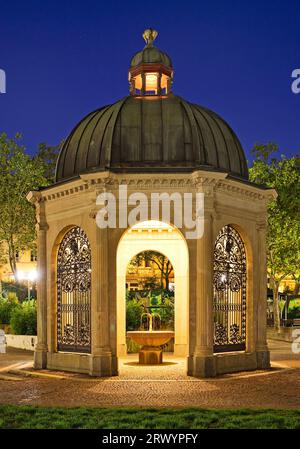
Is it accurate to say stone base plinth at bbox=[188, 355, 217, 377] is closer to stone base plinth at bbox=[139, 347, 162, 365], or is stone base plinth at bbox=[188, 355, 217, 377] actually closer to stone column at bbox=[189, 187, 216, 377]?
stone column at bbox=[189, 187, 216, 377]

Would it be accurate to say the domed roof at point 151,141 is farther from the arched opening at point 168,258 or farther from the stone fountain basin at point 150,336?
the stone fountain basin at point 150,336

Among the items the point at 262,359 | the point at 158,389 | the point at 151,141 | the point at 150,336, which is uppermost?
the point at 151,141

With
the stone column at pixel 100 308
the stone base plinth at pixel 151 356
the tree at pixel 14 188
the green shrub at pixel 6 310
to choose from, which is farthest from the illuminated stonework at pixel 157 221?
the tree at pixel 14 188

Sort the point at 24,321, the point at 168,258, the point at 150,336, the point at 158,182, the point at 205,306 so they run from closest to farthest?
1. the point at 205,306
2. the point at 158,182
3. the point at 150,336
4. the point at 168,258
5. the point at 24,321

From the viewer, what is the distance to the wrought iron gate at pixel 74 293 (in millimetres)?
20281

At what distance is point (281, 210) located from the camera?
41125mm

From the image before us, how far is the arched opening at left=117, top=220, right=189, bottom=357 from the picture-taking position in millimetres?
24516

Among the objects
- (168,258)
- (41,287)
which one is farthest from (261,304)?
(41,287)

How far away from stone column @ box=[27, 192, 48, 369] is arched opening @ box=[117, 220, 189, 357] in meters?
3.64

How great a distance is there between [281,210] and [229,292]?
21065 millimetres

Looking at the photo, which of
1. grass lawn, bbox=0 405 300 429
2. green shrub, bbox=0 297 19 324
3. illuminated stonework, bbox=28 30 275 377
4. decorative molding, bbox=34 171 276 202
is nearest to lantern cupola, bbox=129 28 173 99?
illuminated stonework, bbox=28 30 275 377

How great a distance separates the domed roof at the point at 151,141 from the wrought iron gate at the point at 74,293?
2.12 m

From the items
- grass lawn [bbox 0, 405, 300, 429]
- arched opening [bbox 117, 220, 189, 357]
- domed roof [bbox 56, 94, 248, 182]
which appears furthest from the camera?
arched opening [bbox 117, 220, 189, 357]

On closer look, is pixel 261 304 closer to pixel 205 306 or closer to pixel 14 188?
pixel 205 306
